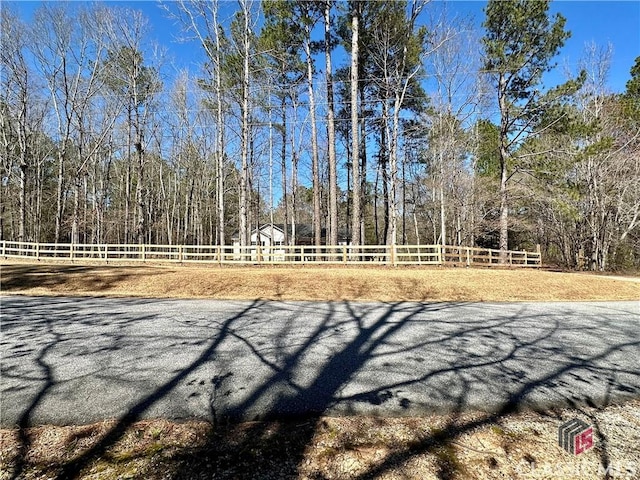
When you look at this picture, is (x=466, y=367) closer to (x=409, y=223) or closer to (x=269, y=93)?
(x=269, y=93)

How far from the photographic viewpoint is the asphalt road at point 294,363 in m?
2.70

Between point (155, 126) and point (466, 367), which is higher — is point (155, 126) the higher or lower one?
the higher one

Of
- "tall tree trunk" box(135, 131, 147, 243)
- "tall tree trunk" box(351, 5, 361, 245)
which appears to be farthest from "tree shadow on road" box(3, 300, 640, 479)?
"tall tree trunk" box(135, 131, 147, 243)

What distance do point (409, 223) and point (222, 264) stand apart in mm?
26882

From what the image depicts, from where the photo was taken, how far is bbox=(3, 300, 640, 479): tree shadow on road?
7.11 ft

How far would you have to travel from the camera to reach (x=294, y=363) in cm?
353

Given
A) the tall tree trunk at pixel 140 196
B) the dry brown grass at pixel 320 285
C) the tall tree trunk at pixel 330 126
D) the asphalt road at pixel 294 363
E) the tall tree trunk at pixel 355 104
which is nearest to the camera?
the asphalt road at pixel 294 363

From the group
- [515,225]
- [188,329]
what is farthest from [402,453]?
[515,225]

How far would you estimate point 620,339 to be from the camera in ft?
15.4

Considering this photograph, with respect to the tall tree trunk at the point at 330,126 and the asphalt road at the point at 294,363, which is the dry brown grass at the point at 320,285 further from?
the tall tree trunk at the point at 330,126

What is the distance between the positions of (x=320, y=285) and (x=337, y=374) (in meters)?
6.19

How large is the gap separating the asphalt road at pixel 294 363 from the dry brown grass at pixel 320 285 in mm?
3006

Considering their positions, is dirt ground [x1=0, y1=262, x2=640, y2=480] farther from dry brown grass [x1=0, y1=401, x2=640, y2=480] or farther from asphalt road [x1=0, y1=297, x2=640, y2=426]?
asphalt road [x1=0, y1=297, x2=640, y2=426]

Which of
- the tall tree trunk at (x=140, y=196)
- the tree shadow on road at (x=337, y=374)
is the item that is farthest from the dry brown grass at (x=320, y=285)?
the tall tree trunk at (x=140, y=196)
